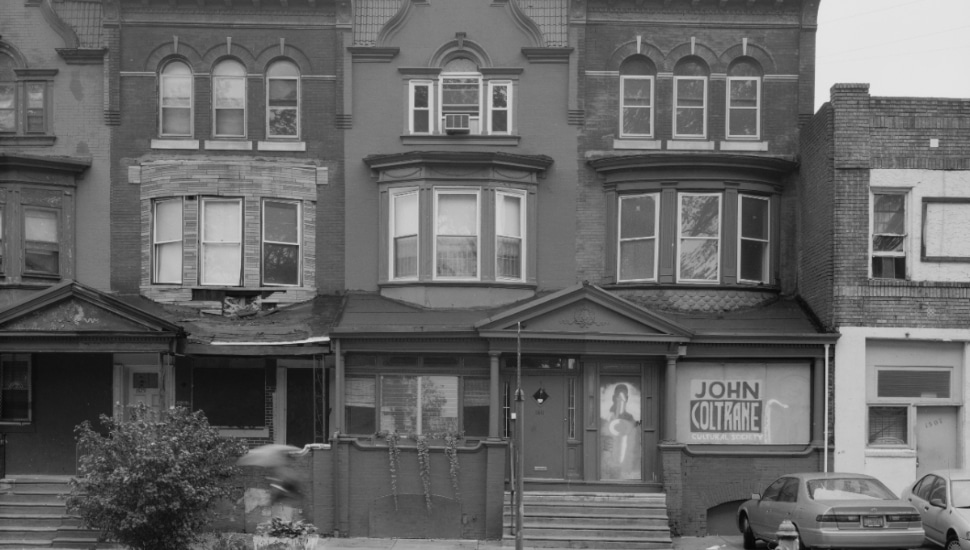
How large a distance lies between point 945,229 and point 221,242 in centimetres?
1452

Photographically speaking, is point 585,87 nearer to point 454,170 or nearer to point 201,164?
point 454,170

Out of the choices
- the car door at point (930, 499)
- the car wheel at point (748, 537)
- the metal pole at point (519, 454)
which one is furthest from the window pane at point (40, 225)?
the car door at point (930, 499)

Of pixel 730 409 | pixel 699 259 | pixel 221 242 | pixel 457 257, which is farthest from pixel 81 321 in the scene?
pixel 730 409

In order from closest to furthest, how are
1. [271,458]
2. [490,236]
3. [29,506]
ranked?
1. [271,458]
2. [29,506]
3. [490,236]

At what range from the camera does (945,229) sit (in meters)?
22.3

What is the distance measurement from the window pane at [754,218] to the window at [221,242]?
1044cm

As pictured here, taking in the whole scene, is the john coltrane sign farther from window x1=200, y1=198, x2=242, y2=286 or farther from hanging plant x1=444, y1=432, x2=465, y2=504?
window x1=200, y1=198, x2=242, y2=286

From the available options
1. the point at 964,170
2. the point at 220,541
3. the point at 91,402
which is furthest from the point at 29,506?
the point at 964,170

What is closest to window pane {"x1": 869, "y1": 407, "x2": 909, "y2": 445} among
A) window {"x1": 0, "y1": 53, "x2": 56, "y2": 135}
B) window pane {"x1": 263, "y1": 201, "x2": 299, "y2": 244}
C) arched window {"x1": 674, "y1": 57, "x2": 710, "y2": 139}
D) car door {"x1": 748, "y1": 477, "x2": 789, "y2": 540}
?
car door {"x1": 748, "y1": 477, "x2": 789, "y2": 540}

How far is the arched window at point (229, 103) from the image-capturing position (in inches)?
950

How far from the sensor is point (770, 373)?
22.7 meters

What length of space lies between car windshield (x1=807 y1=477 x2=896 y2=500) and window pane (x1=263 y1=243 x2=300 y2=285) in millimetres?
11233

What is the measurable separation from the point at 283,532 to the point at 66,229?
9.18 meters

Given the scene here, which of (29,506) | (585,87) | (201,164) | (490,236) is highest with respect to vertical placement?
(585,87)
